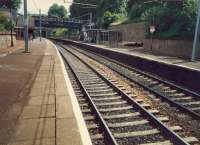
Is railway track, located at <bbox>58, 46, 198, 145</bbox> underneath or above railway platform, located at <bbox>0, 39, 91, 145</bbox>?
underneath

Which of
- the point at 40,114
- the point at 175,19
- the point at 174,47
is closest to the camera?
the point at 40,114

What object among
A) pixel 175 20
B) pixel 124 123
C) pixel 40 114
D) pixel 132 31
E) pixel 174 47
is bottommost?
pixel 124 123

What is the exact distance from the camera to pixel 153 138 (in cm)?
781

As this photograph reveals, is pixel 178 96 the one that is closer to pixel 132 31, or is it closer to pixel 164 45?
pixel 164 45

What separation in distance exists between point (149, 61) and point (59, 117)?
14452 mm

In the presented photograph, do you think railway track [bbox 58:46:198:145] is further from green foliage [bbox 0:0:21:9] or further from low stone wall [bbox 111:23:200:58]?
green foliage [bbox 0:0:21:9]

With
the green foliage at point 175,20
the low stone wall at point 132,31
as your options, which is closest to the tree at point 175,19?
the green foliage at point 175,20

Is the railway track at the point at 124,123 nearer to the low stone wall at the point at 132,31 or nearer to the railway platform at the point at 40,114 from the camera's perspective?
the railway platform at the point at 40,114

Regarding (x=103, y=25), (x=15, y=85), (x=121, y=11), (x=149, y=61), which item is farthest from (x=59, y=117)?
(x=121, y=11)

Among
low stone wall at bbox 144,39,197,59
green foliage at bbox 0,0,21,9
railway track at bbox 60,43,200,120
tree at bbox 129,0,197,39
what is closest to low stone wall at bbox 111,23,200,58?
low stone wall at bbox 144,39,197,59

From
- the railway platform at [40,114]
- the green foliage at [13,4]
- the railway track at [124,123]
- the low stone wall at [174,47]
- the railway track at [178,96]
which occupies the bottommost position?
the railway track at [124,123]

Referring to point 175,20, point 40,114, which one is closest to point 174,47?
point 175,20

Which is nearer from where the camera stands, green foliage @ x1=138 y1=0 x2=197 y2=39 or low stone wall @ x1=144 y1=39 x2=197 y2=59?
low stone wall @ x1=144 y1=39 x2=197 y2=59

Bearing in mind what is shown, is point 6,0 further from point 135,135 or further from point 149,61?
point 135,135
